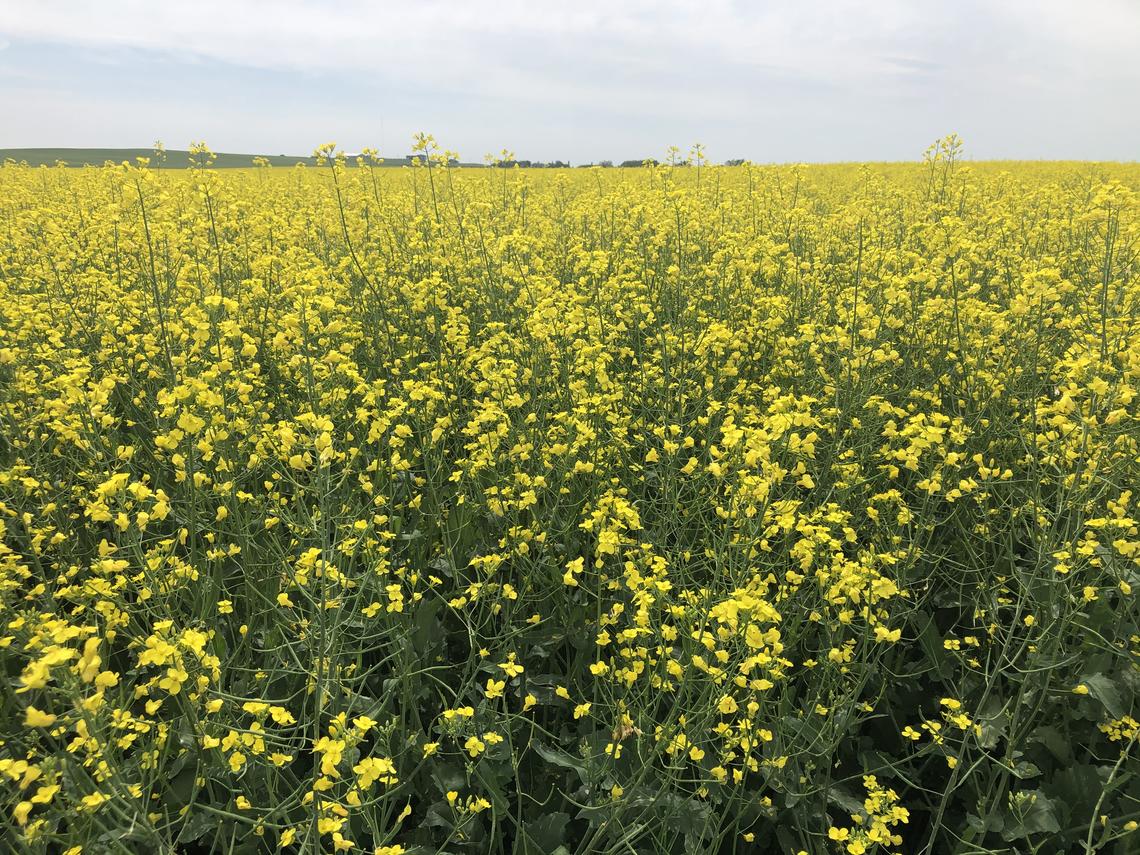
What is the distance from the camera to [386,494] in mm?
3402

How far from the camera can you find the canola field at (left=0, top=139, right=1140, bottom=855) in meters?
1.90

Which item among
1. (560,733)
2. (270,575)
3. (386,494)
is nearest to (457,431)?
(386,494)

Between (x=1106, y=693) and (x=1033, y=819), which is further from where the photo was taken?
(x=1106, y=693)

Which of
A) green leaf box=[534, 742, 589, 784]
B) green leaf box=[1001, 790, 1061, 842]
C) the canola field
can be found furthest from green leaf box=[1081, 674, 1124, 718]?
green leaf box=[534, 742, 589, 784]

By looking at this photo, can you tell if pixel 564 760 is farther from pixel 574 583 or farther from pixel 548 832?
pixel 574 583

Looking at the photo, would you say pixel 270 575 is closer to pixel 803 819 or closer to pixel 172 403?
pixel 172 403

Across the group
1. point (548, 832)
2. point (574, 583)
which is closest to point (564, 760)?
point (548, 832)

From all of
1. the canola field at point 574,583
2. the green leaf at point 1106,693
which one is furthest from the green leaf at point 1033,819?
the green leaf at point 1106,693

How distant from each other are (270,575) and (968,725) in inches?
103

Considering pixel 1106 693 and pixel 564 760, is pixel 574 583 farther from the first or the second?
pixel 1106 693

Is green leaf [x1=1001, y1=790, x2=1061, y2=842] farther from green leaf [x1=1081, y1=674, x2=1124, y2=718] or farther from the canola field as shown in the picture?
green leaf [x1=1081, y1=674, x2=1124, y2=718]

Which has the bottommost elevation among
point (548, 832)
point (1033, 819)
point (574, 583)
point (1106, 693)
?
point (548, 832)

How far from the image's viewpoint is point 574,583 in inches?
94.4

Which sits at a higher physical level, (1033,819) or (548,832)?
(1033,819)
